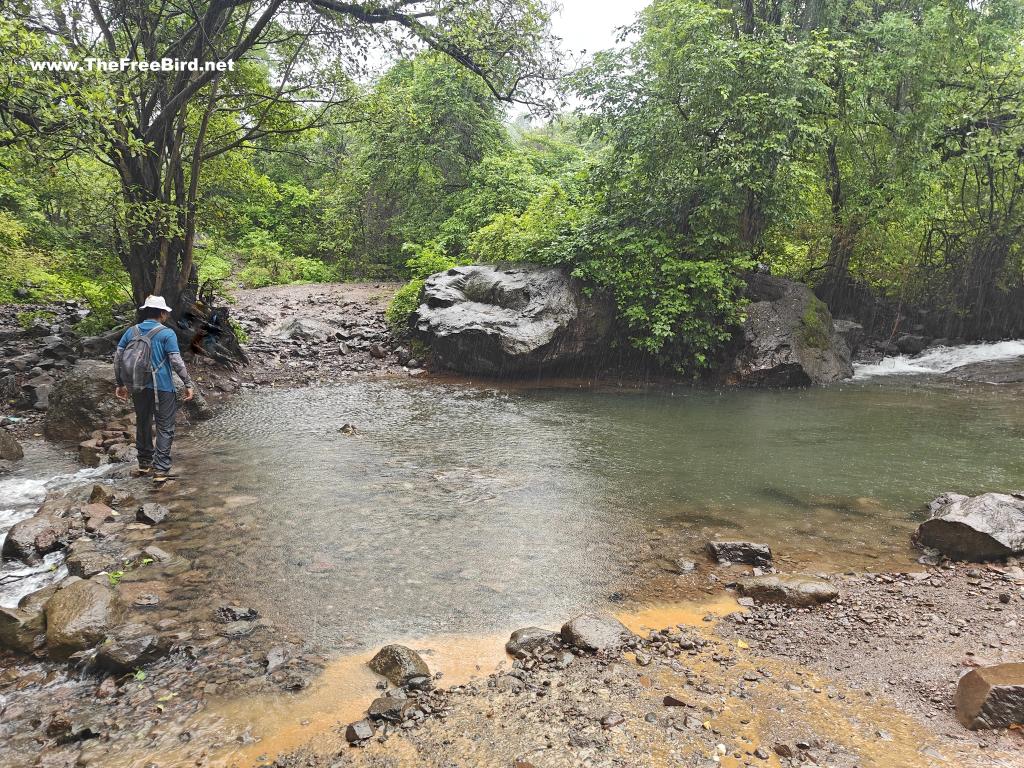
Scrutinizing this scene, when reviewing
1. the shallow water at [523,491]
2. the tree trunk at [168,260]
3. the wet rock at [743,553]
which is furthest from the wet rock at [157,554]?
the tree trunk at [168,260]

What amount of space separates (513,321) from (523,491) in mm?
8167

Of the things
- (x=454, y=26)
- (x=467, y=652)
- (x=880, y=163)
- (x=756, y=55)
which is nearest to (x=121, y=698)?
(x=467, y=652)

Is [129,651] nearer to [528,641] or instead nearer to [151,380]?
[528,641]

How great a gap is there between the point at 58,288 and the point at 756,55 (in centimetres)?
1672

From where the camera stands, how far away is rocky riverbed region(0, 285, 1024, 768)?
3217 millimetres

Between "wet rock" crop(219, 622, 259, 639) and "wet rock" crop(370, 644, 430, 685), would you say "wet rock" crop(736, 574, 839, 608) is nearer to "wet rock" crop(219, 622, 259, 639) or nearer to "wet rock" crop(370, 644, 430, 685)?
"wet rock" crop(370, 644, 430, 685)

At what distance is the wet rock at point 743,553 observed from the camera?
18.8 ft

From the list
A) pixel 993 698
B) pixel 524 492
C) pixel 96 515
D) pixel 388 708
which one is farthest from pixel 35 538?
pixel 993 698

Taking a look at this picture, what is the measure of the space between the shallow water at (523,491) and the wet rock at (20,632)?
121cm

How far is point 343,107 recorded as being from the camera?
1405 cm

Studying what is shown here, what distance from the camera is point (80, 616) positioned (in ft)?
13.9

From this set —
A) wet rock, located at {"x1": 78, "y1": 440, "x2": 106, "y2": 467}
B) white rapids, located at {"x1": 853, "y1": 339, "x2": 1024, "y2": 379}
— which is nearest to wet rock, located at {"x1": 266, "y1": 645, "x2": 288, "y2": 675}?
wet rock, located at {"x1": 78, "y1": 440, "x2": 106, "y2": 467}

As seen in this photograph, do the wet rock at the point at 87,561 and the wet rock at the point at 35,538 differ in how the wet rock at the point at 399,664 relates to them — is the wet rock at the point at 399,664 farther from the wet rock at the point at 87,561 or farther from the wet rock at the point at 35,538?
the wet rock at the point at 35,538

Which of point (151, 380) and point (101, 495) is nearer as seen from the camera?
point (101, 495)
